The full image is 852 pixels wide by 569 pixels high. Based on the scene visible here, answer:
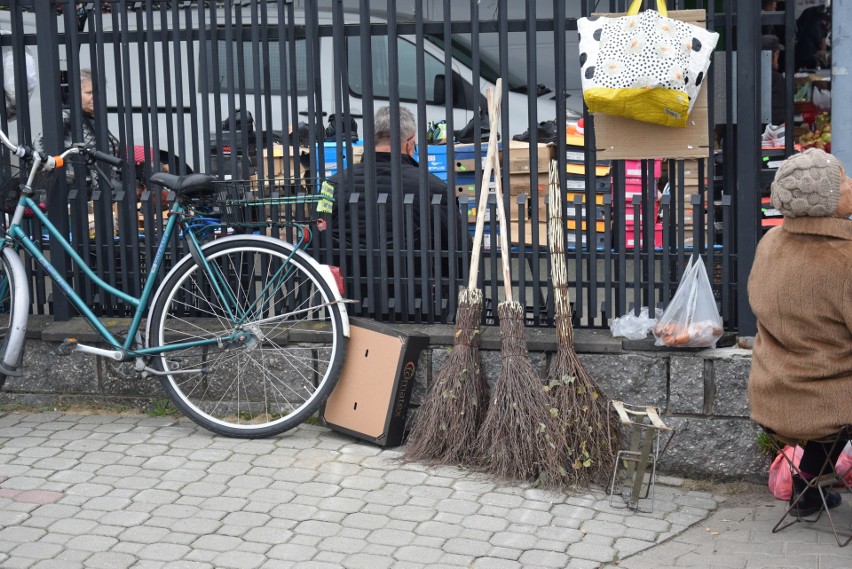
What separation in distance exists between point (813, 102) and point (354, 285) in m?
5.22

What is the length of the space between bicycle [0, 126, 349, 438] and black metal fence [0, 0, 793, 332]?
0.25 metres

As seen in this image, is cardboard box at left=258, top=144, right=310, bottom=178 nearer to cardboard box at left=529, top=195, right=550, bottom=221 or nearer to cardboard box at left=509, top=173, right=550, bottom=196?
cardboard box at left=509, top=173, right=550, bottom=196

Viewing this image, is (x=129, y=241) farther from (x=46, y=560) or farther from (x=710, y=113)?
(x=710, y=113)

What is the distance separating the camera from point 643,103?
5059mm

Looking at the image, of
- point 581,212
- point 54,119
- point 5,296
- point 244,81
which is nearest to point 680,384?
point 581,212

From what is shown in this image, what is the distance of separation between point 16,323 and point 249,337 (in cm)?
113

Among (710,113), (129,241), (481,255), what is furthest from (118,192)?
(710,113)

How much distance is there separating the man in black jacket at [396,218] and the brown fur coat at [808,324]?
1.66m

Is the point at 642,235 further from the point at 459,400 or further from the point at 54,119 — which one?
the point at 54,119

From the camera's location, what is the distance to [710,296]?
511 centimetres

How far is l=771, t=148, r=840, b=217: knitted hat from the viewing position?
4.27 m

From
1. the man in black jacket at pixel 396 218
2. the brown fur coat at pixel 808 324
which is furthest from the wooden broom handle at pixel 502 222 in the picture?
the brown fur coat at pixel 808 324

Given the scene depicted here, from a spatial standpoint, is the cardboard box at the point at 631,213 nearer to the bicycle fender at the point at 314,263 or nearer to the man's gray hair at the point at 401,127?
the man's gray hair at the point at 401,127

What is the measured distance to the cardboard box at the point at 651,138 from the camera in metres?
5.22
